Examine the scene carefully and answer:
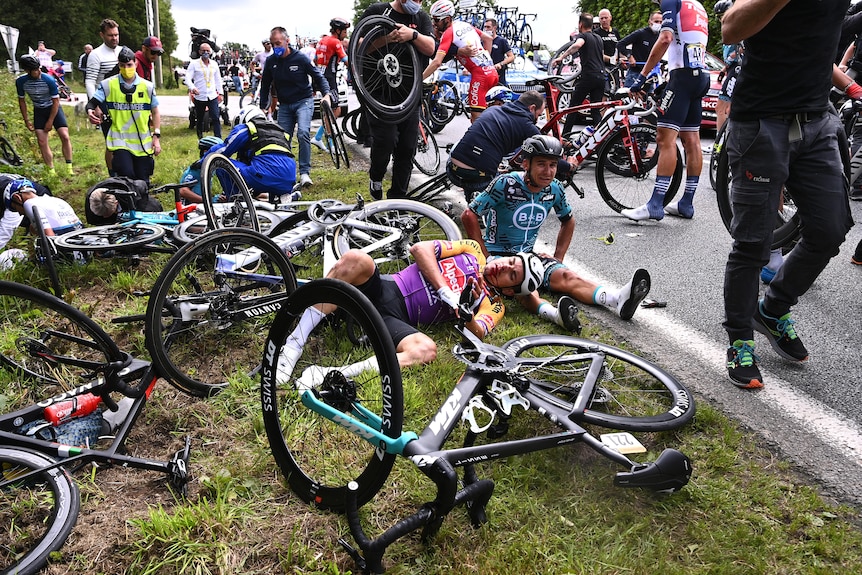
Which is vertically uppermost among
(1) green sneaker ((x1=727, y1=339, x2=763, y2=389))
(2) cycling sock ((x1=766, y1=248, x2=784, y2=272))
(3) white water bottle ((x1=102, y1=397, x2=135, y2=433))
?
(2) cycling sock ((x1=766, y1=248, x2=784, y2=272))

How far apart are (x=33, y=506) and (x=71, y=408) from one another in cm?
47

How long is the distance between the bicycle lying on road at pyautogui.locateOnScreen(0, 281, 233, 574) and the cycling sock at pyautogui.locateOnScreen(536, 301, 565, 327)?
2.26 meters

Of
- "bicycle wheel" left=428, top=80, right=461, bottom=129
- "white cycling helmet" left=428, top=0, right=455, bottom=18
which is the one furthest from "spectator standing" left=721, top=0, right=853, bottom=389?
"bicycle wheel" left=428, top=80, right=461, bottom=129

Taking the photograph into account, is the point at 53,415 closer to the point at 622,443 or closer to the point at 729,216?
the point at 622,443

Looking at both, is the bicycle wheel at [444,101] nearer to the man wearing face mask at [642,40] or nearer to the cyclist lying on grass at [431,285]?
the man wearing face mask at [642,40]

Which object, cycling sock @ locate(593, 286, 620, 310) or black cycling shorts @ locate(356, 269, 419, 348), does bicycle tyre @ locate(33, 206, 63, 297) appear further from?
cycling sock @ locate(593, 286, 620, 310)

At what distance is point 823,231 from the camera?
3.13m

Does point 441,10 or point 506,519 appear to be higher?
point 441,10

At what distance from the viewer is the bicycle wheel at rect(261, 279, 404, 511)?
213cm

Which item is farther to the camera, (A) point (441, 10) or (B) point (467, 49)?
(B) point (467, 49)

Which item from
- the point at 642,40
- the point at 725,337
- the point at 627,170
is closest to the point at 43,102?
the point at 627,170

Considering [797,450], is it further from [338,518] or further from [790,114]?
[338,518]

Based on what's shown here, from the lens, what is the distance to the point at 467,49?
8578 mm

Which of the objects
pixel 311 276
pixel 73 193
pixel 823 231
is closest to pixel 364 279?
pixel 311 276
